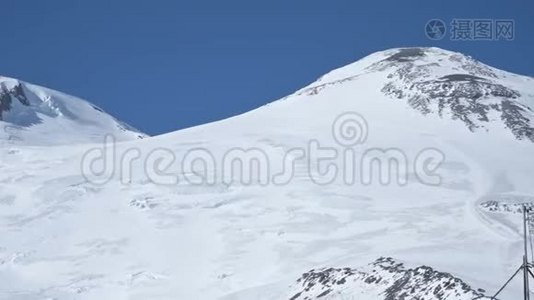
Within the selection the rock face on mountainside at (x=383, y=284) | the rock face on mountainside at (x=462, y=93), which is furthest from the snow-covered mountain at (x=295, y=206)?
the rock face on mountainside at (x=462, y=93)

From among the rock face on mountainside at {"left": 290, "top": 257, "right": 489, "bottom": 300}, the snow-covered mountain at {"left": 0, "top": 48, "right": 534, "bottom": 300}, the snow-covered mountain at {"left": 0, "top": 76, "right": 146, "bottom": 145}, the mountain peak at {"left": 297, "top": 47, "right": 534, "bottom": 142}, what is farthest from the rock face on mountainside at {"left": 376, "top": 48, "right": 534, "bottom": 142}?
Answer: the snow-covered mountain at {"left": 0, "top": 76, "right": 146, "bottom": 145}

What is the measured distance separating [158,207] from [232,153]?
1463 cm

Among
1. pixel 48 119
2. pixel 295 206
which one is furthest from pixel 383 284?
pixel 48 119

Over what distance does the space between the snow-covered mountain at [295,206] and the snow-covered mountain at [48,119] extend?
27.8 meters

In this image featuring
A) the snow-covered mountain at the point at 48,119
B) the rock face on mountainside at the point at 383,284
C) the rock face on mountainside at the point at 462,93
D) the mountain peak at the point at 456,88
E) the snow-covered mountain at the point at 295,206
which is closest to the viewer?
the rock face on mountainside at the point at 383,284

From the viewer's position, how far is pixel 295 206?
157 ft

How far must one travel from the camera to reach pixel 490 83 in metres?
80.2

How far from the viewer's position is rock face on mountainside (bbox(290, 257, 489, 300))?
2523 cm

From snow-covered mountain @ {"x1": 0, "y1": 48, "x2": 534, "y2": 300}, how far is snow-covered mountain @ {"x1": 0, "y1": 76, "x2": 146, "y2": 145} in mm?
27803

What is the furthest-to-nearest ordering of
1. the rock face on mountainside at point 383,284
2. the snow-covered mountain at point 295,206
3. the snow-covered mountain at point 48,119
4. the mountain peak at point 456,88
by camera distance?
the snow-covered mountain at point 48,119, the mountain peak at point 456,88, the snow-covered mountain at point 295,206, the rock face on mountainside at point 383,284

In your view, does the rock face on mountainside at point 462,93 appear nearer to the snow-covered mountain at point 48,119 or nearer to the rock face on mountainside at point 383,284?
the rock face on mountainside at point 383,284

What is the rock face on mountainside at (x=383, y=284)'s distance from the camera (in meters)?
25.2

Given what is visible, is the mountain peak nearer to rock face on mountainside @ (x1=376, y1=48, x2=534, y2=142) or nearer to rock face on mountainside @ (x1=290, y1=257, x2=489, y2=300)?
rock face on mountainside @ (x1=376, y1=48, x2=534, y2=142)

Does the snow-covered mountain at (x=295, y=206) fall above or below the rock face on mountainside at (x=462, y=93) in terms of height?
below
